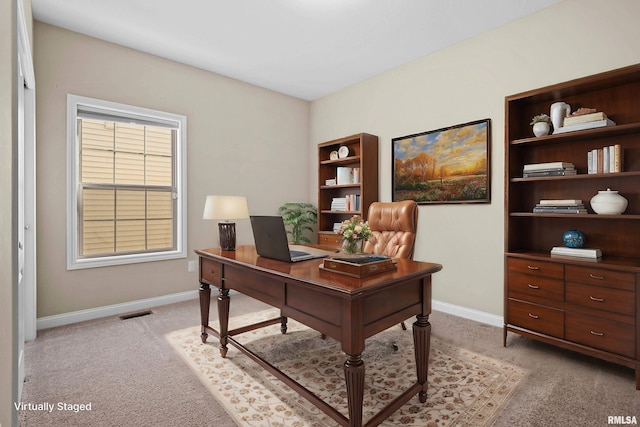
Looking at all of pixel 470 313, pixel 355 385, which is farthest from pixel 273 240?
pixel 470 313

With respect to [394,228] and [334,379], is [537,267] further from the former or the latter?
[334,379]

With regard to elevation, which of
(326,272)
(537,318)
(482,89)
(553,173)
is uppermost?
(482,89)

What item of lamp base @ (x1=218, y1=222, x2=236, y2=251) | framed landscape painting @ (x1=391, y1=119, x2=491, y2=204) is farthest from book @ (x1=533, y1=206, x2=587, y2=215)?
lamp base @ (x1=218, y1=222, x2=236, y2=251)

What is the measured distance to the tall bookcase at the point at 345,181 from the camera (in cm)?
394

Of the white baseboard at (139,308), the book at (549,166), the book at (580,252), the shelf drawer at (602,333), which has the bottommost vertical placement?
the white baseboard at (139,308)

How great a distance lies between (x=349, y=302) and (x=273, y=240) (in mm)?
773

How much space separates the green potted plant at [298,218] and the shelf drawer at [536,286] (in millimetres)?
2751

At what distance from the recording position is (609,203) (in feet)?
7.30

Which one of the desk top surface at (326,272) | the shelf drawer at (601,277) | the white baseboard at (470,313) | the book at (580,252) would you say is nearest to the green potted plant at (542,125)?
the book at (580,252)

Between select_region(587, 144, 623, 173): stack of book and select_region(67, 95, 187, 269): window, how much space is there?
382 cm

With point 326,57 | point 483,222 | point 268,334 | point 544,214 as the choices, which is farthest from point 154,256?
point 544,214

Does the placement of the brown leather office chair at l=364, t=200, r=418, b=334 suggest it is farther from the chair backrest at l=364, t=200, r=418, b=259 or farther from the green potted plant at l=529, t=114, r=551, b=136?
the green potted plant at l=529, t=114, r=551, b=136

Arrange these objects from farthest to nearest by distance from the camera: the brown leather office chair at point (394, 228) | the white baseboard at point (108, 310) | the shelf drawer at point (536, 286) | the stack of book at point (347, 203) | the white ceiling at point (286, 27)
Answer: the stack of book at point (347, 203) < the white baseboard at point (108, 310) < the white ceiling at point (286, 27) < the brown leather office chair at point (394, 228) < the shelf drawer at point (536, 286)

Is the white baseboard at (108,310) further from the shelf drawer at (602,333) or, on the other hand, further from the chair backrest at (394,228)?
the shelf drawer at (602,333)
